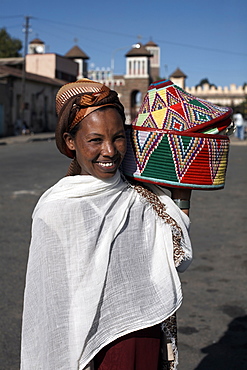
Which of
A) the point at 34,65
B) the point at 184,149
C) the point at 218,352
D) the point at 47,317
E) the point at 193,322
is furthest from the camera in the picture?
the point at 34,65

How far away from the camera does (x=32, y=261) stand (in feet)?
5.70

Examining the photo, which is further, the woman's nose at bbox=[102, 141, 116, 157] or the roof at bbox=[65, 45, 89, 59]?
the roof at bbox=[65, 45, 89, 59]

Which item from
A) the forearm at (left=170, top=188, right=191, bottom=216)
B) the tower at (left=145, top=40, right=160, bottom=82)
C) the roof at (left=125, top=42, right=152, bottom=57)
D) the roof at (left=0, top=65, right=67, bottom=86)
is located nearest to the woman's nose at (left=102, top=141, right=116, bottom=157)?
the forearm at (left=170, top=188, right=191, bottom=216)

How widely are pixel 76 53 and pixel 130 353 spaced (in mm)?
59038

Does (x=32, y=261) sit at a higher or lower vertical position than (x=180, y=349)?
higher

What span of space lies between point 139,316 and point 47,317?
31 centimetres

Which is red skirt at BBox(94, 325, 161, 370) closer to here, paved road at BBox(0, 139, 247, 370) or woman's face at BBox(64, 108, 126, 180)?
woman's face at BBox(64, 108, 126, 180)

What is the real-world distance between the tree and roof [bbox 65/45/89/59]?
5.60 metres

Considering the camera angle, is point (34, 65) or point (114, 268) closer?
point (114, 268)

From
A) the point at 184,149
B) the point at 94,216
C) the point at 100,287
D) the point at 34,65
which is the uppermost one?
the point at 34,65

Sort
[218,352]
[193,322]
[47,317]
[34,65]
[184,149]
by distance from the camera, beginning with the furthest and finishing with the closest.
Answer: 1. [34,65]
2. [193,322]
3. [218,352]
4. [184,149]
5. [47,317]

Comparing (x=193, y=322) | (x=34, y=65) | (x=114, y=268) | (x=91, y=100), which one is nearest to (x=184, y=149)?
(x=91, y=100)

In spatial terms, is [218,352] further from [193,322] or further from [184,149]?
[184,149]

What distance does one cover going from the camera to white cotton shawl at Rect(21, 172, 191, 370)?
1.68 m
